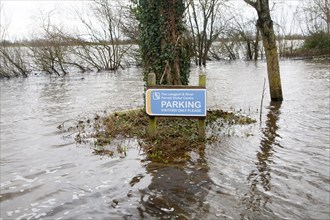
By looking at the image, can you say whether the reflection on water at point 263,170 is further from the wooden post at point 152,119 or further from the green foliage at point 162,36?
the green foliage at point 162,36

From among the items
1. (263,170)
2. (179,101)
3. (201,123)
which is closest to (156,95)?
(179,101)

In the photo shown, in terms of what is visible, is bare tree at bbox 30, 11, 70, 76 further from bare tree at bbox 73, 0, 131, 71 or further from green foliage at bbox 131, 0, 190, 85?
green foliage at bbox 131, 0, 190, 85

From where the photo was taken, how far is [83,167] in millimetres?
6777

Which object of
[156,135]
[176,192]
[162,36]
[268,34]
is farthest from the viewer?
[268,34]

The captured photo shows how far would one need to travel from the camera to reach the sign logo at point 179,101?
764cm

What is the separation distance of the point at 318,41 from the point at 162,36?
3386cm

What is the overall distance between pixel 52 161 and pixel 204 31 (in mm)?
35425

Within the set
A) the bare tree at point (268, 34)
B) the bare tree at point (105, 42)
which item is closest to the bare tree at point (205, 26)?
the bare tree at point (105, 42)

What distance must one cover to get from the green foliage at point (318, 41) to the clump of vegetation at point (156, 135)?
103 feet

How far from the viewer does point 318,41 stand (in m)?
38.6

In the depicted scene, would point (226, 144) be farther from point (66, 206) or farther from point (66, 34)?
point (66, 34)

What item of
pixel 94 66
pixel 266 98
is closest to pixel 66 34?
pixel 94 66

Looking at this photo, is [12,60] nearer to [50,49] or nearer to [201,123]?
[50,49]

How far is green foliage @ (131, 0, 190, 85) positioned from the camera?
965cm
